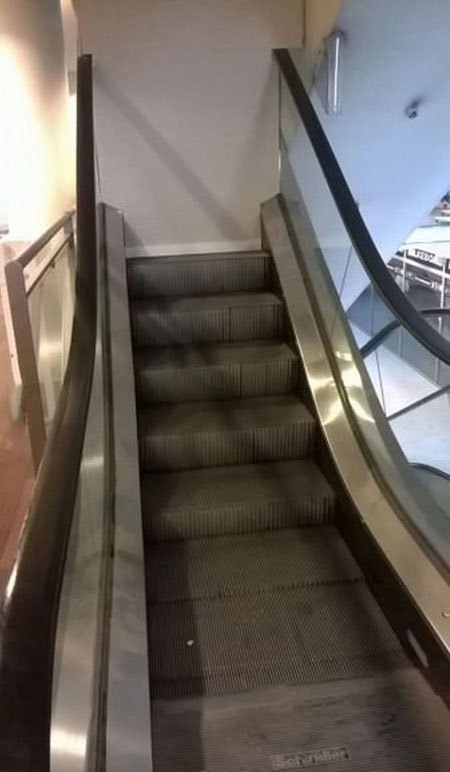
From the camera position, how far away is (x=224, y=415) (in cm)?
313

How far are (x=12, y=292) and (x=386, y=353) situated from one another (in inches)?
73.6

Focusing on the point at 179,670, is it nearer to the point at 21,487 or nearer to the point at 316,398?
the point at 316,398

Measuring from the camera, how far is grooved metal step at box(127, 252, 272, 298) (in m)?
3.87

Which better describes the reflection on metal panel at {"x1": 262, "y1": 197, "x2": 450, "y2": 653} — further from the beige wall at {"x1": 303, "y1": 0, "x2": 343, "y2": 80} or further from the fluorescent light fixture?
the beige wall at {"x1": 303, "y1": 0, "x2": 343, "y2": 80}

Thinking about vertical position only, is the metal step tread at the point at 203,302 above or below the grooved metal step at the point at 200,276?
below

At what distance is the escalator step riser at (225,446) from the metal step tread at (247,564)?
0.42 meters

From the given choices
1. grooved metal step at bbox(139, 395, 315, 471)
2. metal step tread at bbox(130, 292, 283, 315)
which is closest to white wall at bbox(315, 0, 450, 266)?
metal step tread at bbox(130, 292, 283, 315)

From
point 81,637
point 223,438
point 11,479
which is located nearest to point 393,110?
point 223,438

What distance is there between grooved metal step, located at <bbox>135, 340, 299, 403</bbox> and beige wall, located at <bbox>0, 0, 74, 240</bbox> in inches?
122

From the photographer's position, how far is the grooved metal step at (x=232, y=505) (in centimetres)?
266

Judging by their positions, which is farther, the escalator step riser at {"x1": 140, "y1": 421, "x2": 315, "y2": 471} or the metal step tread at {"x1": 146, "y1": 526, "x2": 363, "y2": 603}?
the escalator step riser at {"x1": 140, "y1": 421, "x2": 315, "y2": 471}

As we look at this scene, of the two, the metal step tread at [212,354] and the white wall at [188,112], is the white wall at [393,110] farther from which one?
the metal step tread at [212,354]

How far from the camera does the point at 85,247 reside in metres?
2.54

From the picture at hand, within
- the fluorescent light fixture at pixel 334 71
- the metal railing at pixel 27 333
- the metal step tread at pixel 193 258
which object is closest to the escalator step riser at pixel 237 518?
the metal railing at pixel 27 333
